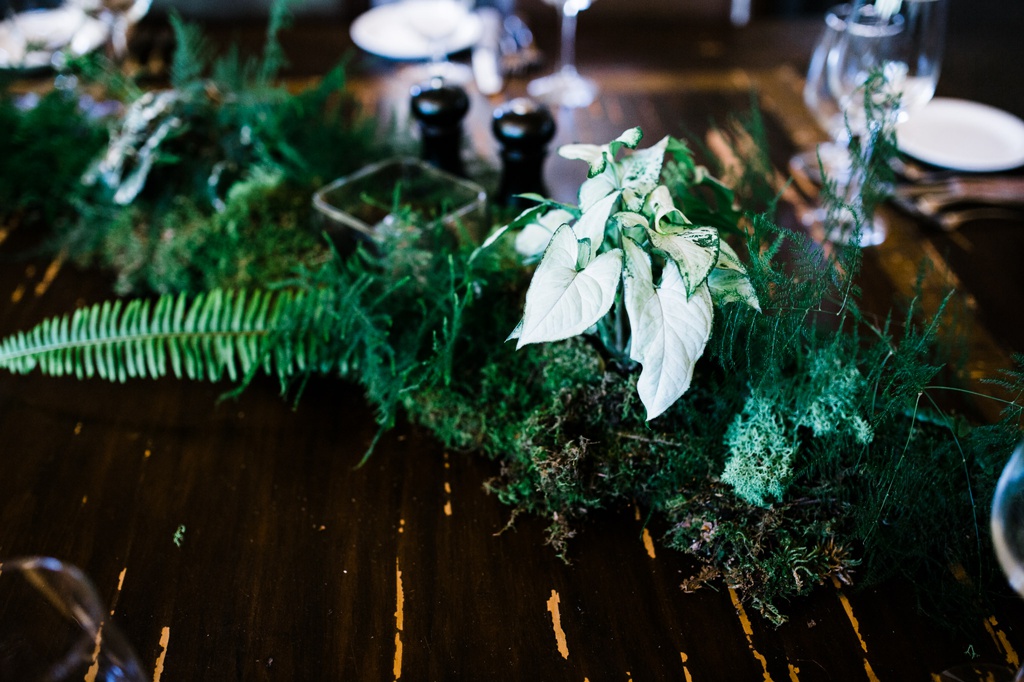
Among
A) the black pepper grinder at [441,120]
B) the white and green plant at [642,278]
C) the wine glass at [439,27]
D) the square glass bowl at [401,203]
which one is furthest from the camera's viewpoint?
the wine glass at [439,27]

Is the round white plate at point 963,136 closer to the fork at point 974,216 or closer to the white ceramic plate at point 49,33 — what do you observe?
the fork at point 974,216

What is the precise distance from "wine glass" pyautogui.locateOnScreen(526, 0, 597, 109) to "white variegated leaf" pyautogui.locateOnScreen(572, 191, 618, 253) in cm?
79

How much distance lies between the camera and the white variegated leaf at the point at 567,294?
0.55 meters

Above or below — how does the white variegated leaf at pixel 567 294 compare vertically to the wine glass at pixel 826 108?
above

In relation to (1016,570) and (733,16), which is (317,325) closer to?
(1016,570)

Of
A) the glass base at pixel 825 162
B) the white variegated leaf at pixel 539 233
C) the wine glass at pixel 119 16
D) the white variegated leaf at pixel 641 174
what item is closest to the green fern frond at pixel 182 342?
the white variegated leaf at pixel 539 233

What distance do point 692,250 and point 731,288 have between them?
0.17ft

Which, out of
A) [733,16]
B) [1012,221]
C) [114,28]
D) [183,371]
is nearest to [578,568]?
[183,371]

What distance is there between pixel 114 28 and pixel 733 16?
1179mm

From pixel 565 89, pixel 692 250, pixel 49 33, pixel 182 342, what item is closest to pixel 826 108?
pixel 565 89

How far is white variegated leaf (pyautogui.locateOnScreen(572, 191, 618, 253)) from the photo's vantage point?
1.90 ft

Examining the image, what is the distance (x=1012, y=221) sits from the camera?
1056mm

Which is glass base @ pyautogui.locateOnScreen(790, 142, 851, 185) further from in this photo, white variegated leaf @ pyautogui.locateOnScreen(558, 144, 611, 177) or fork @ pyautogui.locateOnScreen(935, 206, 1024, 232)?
white variegated leaf @ pyautogui.locateOnScreen(558, 144, 611, 177)

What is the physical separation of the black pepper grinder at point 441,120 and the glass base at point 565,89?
15.7 inches
